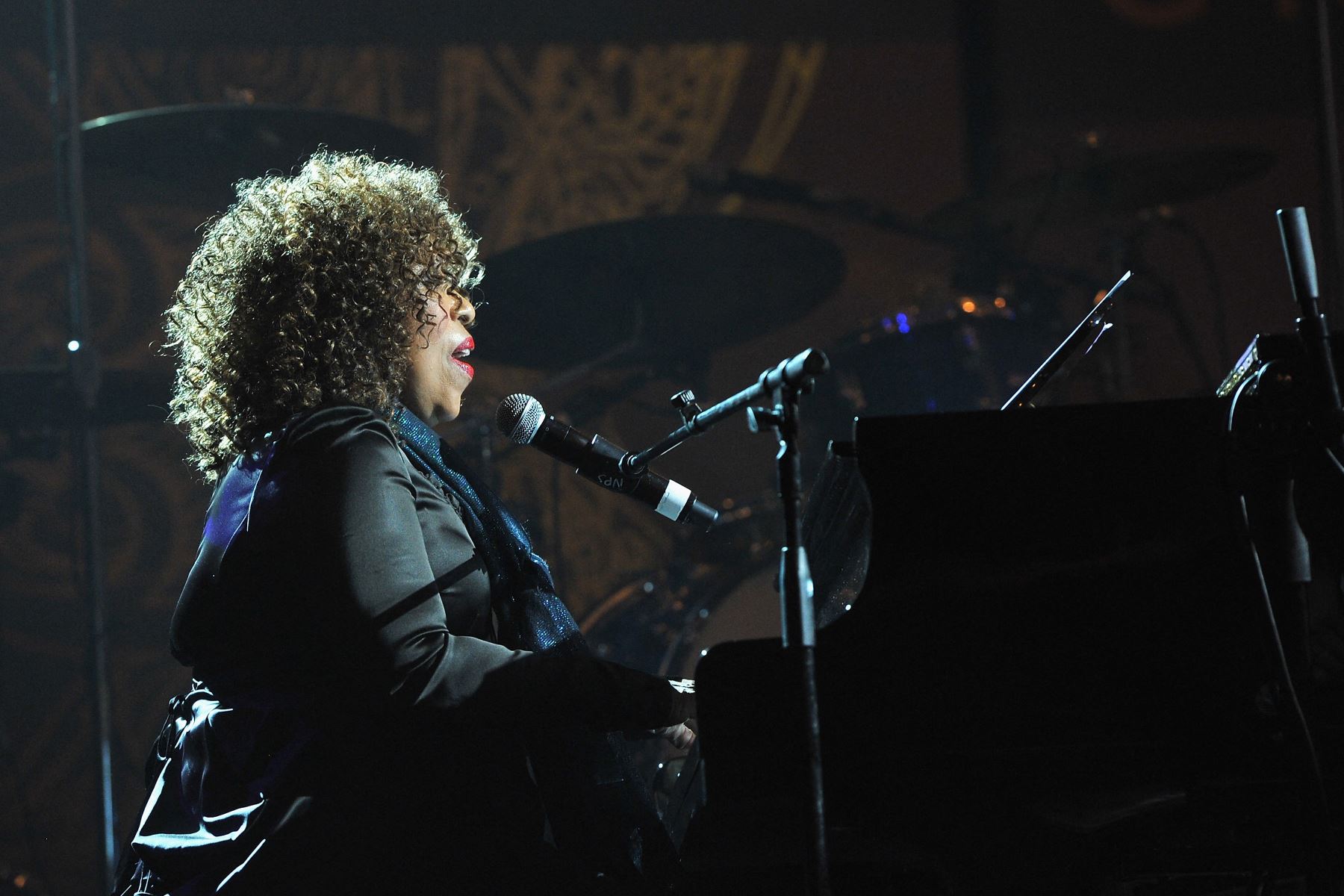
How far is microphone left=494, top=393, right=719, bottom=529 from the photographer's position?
1.66m

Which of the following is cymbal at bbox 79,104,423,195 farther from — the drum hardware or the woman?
the drum hardware

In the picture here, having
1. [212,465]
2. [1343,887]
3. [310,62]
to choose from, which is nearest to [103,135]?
[310,62]

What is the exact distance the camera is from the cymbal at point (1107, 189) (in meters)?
3.41

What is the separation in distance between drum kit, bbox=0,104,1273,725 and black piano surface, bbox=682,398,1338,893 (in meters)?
1.71

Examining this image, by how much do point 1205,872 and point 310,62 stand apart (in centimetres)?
391

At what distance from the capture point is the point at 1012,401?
1.61 meters

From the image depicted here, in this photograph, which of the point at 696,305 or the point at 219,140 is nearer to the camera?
the point at 219,140

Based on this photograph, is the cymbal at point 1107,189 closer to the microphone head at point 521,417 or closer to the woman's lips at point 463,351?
the woman's lips at point 463,351

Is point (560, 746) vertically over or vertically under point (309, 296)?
under

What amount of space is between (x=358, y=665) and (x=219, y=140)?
2196 millimetres

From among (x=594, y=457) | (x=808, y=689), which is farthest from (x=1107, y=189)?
(x=808, y=689)

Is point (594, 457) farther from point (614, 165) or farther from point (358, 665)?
point (614, 165)

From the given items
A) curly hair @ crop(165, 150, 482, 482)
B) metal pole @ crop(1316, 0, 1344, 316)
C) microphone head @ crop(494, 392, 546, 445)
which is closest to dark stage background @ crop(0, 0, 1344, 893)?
metal pole @ crop(1316, 0, 1344, 316)

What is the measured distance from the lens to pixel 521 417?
1.71 metres
